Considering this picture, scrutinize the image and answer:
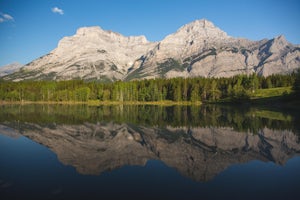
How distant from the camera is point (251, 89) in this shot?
163m

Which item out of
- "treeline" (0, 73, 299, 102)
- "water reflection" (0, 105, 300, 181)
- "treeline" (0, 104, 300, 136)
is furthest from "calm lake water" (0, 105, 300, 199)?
"treeline" (0, 73, 299, 102)

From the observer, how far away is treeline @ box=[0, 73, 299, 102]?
175m

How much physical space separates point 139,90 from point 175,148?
15518cm

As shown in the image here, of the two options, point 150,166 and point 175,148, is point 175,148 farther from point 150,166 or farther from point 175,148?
point 150,166

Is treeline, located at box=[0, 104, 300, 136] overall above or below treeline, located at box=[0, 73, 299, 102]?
below

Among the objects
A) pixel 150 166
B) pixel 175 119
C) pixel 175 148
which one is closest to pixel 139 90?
pixel 175 119

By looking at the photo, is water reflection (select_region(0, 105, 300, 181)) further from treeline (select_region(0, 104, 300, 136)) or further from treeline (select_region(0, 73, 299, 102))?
treeline (select_region(0, 73, 299, 102))

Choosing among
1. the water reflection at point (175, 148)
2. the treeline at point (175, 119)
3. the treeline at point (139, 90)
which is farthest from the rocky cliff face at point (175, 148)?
the treeline at point (139, 90)

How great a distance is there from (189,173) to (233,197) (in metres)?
6.21

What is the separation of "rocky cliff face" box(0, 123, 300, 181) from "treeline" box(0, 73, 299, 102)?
129 m

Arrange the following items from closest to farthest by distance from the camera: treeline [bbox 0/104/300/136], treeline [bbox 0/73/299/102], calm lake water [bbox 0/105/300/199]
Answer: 1. calm lake water [bbox 0/105/300/199]
2. treeline [bbox 0/104/300/136]
3. treeline [bbox 0/73/299/102]

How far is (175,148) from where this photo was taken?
111ft

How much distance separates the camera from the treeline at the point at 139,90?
175 metres

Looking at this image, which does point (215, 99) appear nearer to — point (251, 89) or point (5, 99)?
point (251, 89)
